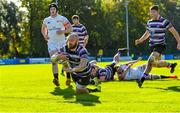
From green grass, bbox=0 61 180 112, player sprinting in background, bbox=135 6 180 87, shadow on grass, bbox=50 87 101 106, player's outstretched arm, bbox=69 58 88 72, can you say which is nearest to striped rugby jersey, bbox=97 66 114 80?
player sprinting in background, bbox=135 6 180 87

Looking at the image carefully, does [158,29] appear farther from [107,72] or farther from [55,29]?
[55,29]

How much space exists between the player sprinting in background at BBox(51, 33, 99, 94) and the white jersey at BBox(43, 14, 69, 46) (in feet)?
9.30

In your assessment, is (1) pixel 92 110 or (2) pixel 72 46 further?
(2) pixel 72 46

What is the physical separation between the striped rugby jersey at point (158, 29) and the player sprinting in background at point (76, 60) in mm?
2964

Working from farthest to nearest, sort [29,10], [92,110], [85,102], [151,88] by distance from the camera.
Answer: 1. [29,10]
2. [151,88]
3. [85,102]
4. [92,110]

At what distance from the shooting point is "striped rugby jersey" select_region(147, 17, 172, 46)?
12391 millimetres

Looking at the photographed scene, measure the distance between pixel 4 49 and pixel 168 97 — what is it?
75.6 metres

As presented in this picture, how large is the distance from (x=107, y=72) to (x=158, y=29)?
7.72ft

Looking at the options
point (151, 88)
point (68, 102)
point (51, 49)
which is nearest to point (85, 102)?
point (68, 102)

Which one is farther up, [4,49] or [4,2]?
[4,2]

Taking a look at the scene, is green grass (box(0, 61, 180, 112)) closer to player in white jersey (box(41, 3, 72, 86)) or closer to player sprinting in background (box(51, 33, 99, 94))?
player sprinting in background (box(51, 33, 99, 94))

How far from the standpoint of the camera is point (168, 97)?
369 inches

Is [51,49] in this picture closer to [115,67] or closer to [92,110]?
[115,67]

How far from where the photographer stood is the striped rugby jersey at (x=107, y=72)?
1380 centimetres
